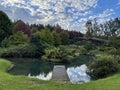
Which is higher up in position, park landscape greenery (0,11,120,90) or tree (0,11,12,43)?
tree (0,11,12,43)

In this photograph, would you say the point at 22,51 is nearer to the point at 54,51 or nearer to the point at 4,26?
the point at 54,51

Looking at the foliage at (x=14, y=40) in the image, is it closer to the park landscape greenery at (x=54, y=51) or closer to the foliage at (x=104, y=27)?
the park landscape greenery at (x=54, y=51)

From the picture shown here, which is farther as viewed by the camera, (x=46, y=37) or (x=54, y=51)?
(x=46, y=37)

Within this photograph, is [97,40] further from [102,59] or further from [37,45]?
[102,59]

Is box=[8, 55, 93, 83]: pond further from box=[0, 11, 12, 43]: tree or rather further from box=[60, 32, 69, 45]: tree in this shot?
box=[60, 32, 69, 45]: tree

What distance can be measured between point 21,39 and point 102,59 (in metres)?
38.6

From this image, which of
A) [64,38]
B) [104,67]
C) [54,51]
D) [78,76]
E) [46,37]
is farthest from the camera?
[64,38]

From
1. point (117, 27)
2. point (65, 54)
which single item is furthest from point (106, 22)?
point (65, 54)

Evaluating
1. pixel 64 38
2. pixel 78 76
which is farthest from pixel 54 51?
pixel 64 38

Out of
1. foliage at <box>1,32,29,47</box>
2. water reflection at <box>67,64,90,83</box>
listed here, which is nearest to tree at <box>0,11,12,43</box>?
foliage at <box>1,32,29,47</box>

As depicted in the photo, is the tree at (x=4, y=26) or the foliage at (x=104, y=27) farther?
the foliage at (x=104, y=27)

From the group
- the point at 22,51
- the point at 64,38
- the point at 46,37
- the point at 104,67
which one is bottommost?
the point at 22,51

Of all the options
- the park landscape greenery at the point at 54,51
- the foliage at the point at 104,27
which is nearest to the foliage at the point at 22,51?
the park landscape greenery at the point at 54,51

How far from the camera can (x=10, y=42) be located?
62.5 meters
